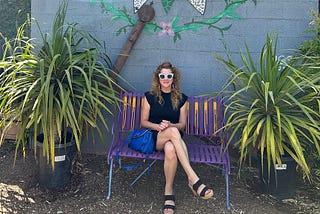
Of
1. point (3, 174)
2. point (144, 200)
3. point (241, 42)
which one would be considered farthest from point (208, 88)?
point (3, 174)

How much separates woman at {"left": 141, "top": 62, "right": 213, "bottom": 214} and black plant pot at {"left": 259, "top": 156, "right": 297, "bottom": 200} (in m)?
0.83

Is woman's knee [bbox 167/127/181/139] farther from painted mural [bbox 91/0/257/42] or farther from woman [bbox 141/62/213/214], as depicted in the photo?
painted mural [bbox 91/0/257/42]

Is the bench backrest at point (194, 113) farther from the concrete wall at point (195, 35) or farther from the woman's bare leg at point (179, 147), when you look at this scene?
the woman's bare leg at point (179, 147)

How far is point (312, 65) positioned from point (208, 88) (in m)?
1.19

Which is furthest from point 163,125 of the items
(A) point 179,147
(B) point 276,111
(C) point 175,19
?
(C) point 175,19

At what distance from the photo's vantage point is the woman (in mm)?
3236

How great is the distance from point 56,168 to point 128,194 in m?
0.75

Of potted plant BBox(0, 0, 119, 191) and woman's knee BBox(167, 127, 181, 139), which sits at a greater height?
potted plant BBox(0, 0, 119, 191)

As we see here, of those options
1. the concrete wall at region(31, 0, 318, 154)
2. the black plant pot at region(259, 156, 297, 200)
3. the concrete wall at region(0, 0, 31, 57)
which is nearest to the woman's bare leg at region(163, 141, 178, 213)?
the black plant pot at region(259, 156, 297, 200)

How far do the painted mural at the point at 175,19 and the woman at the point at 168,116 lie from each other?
0.64 meters

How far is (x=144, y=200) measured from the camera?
10.9 feet

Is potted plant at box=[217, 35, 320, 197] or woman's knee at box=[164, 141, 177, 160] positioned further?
woman's knee at box=[164, 141, 177, 160]

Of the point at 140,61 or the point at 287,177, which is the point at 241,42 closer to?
the point at 140,61

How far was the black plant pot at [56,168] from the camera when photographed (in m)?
3.39
